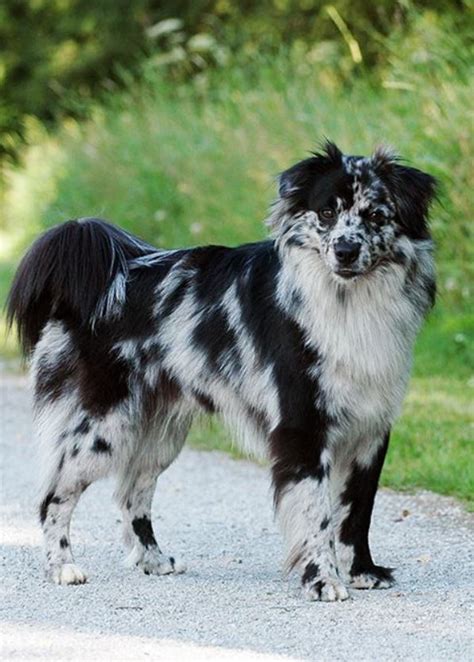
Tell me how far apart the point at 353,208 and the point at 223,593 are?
5.23ft

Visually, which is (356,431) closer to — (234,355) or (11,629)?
(234,355)

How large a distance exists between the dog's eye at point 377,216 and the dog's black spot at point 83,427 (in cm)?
151

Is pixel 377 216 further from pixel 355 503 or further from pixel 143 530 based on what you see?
pixel 143 530

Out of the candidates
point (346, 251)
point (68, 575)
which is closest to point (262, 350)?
point (346, 251)

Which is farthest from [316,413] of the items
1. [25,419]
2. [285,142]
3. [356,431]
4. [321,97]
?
[321,97]

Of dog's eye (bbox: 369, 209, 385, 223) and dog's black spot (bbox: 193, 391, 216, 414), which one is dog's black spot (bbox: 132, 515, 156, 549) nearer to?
dog's black spot (bbox: 193, 391, 216, 414)

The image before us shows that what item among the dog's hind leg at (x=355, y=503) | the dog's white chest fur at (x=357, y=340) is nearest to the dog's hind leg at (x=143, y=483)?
the dog's hind leg at (x=355, y=503)

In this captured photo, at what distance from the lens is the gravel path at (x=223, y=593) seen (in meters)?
4.86

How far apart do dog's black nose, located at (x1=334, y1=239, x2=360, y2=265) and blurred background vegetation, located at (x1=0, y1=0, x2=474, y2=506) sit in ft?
2.22

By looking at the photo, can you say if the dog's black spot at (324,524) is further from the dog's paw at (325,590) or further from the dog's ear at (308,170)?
the dog's ear at (308,170)

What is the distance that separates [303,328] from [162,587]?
1.20m

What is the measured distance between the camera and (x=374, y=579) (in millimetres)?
5941

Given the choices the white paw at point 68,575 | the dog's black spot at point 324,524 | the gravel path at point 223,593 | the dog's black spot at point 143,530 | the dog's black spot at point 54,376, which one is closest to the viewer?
the gravel path at point 223,593

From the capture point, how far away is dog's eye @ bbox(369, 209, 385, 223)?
18.9 ft
